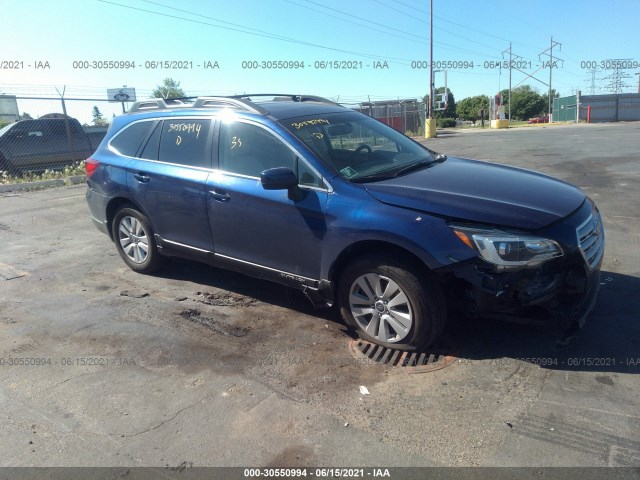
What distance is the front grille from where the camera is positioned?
3.52m

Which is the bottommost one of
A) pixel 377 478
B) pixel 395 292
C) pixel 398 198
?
pixel 377 478

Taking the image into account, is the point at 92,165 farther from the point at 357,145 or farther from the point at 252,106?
the point at 357,145

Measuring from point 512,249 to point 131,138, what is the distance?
167 inches

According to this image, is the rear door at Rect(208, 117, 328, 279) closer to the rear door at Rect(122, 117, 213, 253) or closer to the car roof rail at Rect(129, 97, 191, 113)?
the rear door at Rect(122, 117, 213, 253)

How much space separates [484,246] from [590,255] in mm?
879

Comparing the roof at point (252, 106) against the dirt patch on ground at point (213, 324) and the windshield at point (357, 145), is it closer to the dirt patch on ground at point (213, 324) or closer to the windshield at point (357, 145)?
the windshield at point (357, 145)

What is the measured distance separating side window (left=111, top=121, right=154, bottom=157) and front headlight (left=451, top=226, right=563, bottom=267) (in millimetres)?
3811

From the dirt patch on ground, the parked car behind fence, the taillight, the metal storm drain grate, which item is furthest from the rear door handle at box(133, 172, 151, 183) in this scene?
the parked car behind fence

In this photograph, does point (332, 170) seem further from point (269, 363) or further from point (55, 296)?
point (55, 296)

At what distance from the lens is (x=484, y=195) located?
3.64m

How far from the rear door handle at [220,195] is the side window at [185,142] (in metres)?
0.31

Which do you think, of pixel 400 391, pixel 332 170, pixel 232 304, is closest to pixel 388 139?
pixel 332 170

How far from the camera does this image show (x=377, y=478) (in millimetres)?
2613

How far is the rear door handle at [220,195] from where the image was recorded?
4496mm
